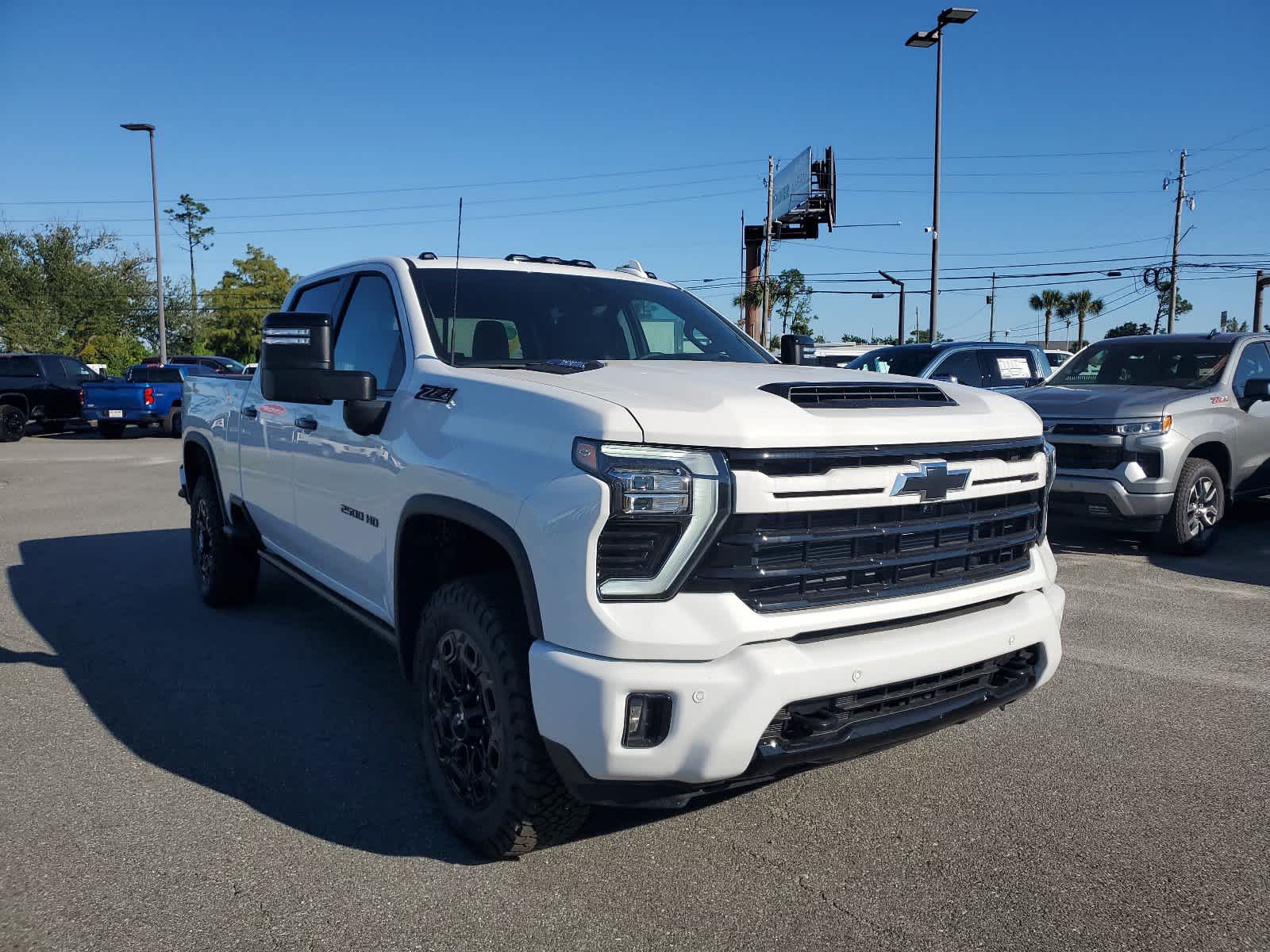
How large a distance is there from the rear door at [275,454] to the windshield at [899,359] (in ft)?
26.2

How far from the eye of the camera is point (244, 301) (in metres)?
68.2

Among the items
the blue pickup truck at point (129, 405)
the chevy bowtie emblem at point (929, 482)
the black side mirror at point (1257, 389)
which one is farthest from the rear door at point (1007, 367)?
the blue pickup truck at point (129, 405)

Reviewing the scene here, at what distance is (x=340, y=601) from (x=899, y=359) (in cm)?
917

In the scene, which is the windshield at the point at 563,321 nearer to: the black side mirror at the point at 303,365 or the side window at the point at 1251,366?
the black side mirror at the point at 303,365

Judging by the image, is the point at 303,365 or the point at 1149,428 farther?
the point at 1149,428

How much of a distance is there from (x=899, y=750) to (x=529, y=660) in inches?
75.0

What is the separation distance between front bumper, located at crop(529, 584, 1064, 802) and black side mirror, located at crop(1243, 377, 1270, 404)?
6.87 m

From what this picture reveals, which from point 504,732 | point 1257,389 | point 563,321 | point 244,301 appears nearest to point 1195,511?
point 1257,389

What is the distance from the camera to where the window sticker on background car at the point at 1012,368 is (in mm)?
11594

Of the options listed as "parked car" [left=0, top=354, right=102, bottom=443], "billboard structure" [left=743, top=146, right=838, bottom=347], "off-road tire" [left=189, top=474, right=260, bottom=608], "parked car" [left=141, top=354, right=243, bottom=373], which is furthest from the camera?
"billboard structure" [left=743, top=146, right=838, bottom=347]

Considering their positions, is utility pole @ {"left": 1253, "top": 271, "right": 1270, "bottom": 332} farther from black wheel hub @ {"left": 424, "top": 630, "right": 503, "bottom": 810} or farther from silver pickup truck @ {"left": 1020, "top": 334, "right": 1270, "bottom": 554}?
black wheel hub @ {"left": 424, "top": 630, "right": 503, "bottom": 810}

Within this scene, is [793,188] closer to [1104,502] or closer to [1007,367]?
[1007,367]

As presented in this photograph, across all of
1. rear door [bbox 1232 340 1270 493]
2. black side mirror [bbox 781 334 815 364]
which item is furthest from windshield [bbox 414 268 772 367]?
rear door [bbox 1232 340 1270 493]

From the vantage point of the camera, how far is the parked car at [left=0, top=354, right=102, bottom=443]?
66.5 ft
